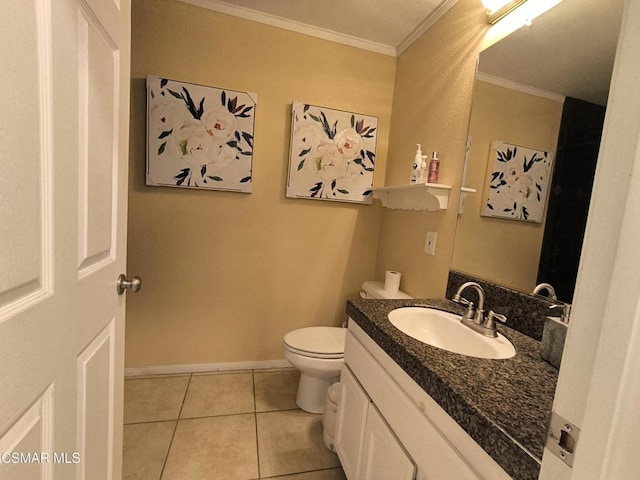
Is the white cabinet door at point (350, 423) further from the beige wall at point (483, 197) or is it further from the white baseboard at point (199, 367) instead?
the white baseboard at point (199, 367)

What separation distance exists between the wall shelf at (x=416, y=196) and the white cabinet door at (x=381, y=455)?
1055 millimetres

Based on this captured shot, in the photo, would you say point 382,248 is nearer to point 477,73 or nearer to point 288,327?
point 288,327

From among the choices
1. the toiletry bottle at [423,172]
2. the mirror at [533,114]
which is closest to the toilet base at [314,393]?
the mirror at [533,114]

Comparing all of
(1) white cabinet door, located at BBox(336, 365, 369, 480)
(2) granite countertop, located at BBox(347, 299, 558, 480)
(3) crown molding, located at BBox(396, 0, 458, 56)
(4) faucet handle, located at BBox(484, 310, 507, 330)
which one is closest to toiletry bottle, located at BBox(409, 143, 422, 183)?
(3) crown molding, located at BBox(396, 0, 458, 56)

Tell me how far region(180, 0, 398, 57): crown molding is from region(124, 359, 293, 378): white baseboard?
7.72ft

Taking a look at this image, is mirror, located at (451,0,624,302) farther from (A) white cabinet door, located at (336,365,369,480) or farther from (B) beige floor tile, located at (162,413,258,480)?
(B) beige floor tile, located at (162,413,258,480)

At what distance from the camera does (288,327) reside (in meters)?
2.12

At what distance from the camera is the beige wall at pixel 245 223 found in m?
1.76

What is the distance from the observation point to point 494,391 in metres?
0.64

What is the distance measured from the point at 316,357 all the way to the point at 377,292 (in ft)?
1.92

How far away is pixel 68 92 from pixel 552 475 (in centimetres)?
99

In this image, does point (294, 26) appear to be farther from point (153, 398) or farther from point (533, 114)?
point (153, 398)

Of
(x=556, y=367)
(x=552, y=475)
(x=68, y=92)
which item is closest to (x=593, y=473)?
(x=552, y=475)

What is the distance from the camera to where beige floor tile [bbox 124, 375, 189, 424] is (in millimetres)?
1594
